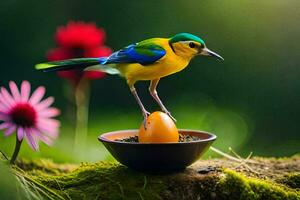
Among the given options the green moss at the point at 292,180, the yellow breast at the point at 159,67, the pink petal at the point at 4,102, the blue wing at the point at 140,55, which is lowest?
the green moss at the point at 292,180

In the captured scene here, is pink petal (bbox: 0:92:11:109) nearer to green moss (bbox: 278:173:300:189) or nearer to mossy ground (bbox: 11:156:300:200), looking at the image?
mossy ground (bbox: 11:156:300:200)

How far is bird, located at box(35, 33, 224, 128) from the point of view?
1.34 metres

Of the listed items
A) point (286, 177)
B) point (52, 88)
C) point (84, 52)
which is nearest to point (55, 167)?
point (84, 52)

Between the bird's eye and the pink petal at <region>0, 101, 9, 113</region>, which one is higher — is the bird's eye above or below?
above

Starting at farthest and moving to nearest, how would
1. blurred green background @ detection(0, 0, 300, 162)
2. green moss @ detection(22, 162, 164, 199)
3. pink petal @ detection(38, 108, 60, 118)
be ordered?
blurred green background @ detection(0, 0, 300, 162)
pink petal @ detection(38, 108, 60, 118)
green moss @ detection(22, 162, 164, 199)

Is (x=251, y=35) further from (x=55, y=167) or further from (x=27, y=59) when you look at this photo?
(x=55, y=167)

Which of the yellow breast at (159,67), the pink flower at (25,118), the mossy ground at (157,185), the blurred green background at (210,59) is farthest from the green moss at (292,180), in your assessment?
the blurred green background at (210,59)

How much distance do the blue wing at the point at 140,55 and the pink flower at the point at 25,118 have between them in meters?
0.18

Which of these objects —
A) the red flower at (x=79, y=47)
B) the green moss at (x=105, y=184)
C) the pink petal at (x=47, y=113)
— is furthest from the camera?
the red flower at (x=79, y=47)

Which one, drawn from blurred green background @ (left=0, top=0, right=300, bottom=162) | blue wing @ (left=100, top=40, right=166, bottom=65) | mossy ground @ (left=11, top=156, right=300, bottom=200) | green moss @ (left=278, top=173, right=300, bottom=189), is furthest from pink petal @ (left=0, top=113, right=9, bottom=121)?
blurred green background @ (left=0, top=0, right=300, bottom=162)

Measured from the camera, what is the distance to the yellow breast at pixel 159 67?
1341 mm

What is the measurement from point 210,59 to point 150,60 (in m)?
1.34

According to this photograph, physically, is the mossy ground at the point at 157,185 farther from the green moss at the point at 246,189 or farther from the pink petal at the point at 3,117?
the pink petal at the point at 3,117

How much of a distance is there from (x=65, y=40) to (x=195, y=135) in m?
0.72
